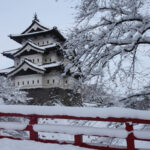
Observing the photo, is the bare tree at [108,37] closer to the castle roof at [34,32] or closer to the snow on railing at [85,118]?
the snow on railing at [85,118]

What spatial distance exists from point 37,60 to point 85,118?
22.4 meters

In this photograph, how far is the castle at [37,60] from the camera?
2373cm

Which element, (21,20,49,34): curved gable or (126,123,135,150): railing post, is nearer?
(126,123,135,150): railing post

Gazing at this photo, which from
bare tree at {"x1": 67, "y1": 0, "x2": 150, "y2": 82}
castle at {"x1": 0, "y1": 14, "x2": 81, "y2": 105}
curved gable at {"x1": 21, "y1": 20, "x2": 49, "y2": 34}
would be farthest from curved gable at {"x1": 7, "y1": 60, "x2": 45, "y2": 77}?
bare tree at {"x1": 67, "y1": 0, "x2": 150, "y2": 82}

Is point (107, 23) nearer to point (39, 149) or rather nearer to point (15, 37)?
point (39, 149)

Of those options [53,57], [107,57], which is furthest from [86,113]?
[53,57]

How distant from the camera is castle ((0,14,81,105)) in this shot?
934 inches

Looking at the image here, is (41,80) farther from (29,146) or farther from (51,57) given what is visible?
(29,146)

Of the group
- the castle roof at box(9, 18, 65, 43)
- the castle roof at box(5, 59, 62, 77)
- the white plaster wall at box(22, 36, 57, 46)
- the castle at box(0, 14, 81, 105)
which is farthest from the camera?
the white plaster wall at box(22, 36, 57, 46)

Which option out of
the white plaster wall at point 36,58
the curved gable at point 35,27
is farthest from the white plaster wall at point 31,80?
the curved gable at point 35,27

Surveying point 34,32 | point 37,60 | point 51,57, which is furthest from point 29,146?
point 34,32

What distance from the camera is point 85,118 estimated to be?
3.72 meters

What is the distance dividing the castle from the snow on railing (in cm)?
1830

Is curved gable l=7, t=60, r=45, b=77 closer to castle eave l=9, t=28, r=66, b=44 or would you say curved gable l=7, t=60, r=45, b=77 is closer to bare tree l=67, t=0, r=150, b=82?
castle eave l=9, t=28, r=66, b=44
